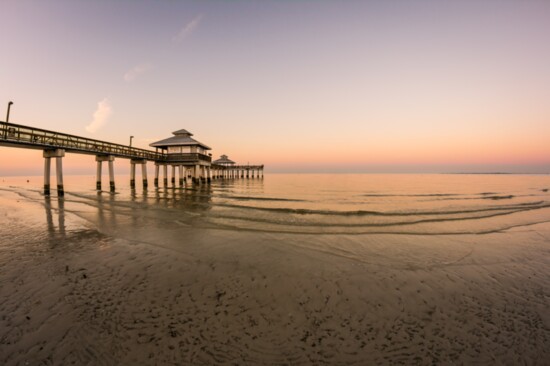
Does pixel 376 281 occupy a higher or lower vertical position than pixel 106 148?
lower

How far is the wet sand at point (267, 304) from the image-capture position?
3.21 m

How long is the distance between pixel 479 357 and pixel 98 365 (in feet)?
17.5

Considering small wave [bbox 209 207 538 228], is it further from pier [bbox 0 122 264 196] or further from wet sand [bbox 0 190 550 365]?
pier [bbox 0 122 264 196]

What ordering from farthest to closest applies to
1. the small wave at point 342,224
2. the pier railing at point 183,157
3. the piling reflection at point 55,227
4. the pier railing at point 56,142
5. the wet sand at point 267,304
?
the pier railing at point 183,157, the pier railing at point 56,142, the small wave at point 342,224, the piling reflection at point 55,227, the wet sand at point 267,304

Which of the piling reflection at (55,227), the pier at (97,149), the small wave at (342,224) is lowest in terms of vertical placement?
the small wave at (342,224)

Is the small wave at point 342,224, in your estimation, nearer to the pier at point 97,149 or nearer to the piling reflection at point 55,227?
the piling reflection at point 55,227

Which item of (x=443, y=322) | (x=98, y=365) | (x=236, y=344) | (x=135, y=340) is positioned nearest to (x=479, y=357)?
(x=443, y=322)

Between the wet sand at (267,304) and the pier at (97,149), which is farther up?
the pier at (97,149)

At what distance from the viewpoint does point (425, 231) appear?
1111 cm

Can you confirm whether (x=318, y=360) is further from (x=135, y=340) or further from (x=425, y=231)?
(x=425, y=231)

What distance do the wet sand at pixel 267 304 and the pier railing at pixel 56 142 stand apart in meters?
12.6

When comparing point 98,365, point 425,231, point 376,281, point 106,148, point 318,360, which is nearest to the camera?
point 98,365

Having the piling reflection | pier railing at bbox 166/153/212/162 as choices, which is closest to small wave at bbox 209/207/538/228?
the piling reflection

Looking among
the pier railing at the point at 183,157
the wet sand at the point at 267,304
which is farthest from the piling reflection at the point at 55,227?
the pier railing at the point at 183,157
